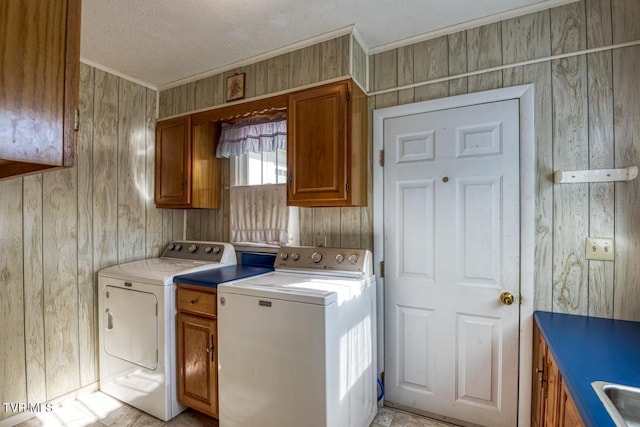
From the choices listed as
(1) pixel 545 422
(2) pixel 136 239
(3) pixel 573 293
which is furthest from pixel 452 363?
(2) pixel 136 239

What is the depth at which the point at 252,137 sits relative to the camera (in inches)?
106

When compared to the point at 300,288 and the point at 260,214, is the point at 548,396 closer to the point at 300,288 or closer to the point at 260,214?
the point at 300,288

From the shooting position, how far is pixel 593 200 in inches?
65.9

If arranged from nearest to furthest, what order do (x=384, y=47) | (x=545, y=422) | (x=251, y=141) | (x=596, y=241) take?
(x=545, y=422) → (x=596, y=241) → (x=384, y=47) → (x=251, y=141)

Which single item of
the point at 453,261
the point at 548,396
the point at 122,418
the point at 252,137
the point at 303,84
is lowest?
the point at 122,418

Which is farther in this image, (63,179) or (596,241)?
(63,179)

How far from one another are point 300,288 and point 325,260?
445 mm

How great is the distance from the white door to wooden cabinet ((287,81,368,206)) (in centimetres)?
23

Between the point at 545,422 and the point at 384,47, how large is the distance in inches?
88.5

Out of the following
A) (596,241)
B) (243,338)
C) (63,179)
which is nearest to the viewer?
(596,241)

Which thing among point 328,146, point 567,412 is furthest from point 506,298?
point 328,146

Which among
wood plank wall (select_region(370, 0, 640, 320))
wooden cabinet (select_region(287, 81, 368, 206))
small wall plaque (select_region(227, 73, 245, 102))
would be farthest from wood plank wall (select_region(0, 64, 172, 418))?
wood plank wall (select_region(370, 0, 640, 320))

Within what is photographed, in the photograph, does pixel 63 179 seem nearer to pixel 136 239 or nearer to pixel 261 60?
pixel 136 239

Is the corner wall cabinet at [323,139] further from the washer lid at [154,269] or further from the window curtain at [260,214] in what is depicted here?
the washer lid at [154,269]
